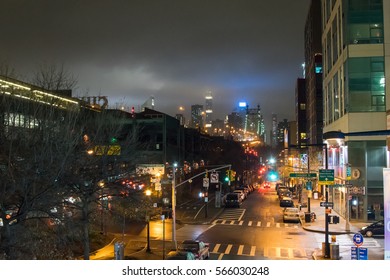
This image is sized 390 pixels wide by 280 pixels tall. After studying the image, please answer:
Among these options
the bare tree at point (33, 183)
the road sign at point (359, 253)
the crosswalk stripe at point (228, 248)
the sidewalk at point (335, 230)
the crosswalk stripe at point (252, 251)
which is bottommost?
the crosswalk stripe at point (228, 248)

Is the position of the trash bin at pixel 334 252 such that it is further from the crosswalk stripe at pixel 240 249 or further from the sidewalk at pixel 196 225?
the crosswalk stripe at pixel 240 249

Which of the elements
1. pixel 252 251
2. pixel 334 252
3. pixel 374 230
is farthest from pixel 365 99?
pixel 252 251

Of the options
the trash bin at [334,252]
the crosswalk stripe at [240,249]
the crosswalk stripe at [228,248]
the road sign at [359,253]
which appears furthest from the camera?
the crosswalk stripe at [228,248]

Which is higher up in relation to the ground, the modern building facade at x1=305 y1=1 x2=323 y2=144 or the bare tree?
the modern building facade at x1=305 y1=1 x2=323 y2=144

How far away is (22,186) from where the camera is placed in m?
12.3

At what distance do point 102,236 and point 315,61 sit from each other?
2278 inches

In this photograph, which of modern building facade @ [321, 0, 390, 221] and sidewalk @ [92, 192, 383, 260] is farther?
modern building facade @ [321, 0, 390, 221]

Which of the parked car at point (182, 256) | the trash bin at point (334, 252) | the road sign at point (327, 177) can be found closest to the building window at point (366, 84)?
the road sign at point (327, 177)

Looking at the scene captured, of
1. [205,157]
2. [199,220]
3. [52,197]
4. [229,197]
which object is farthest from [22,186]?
[205,157]

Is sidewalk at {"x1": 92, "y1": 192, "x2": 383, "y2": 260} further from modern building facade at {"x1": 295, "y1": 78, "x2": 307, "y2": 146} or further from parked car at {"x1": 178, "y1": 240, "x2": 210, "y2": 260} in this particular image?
modern building facade at {"x1": 295, "y1": 78, "x2": 307, "y2": 146}

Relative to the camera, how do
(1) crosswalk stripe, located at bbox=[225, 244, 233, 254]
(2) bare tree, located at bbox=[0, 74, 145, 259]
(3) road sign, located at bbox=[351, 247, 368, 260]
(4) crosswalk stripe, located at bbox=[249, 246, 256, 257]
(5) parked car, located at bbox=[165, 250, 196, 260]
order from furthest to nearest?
(1) crosswalk stripe, located at bbox=[225, 244, 233, 254], (4) crosswalk stripe, located at bbox=[249, 246, 256, 257], (5) parked car, located at bbox=[165, 250, 196, 260], (3) road sign, located at bbox=[351, 247, 368, 260], (2) bare tree, located at bbox=[0, 74, 145, 259]

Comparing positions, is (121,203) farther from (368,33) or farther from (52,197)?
(368,33)

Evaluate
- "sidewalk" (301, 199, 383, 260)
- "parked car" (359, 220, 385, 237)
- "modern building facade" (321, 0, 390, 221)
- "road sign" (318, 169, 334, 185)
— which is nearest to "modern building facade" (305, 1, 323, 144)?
"sidewalk" (301, 199, 383, 260)

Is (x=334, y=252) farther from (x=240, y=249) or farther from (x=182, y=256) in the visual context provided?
(x=182, y=256)
